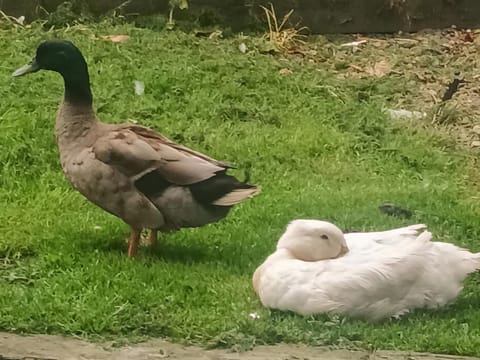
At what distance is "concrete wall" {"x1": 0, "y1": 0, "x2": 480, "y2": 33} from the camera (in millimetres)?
9539

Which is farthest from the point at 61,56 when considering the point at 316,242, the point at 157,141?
the point at 316,242

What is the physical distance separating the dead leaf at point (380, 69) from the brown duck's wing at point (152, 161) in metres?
3.77

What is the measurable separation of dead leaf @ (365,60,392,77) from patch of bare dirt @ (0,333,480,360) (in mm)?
4737

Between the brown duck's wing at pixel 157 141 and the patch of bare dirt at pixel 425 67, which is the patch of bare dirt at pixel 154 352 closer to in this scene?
the brown duck's wing at pixel 157 141

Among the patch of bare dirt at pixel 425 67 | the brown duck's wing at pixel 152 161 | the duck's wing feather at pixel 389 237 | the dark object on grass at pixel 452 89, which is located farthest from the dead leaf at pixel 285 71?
the duck's wing feather at pixel 389 237

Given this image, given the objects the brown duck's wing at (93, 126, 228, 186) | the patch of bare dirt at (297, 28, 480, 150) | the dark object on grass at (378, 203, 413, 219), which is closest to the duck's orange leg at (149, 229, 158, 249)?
the brown duck's wing at (93, 126, 228, 186)

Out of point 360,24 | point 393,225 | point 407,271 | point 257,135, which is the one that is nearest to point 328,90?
point 257,135

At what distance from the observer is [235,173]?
21.5ft

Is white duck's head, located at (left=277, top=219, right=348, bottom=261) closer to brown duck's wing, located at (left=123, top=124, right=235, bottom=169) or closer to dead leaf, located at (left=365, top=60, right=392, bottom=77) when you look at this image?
brown duck's wing, located at (left=123, top=124, right=235, bottom=169)

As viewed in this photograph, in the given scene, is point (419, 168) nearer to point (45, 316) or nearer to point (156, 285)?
point (156, 285)

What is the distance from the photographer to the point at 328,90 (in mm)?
8172

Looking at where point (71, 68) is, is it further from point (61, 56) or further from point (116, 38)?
point (116, 38)

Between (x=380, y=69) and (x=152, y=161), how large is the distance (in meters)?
4.07

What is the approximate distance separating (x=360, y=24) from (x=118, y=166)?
5.10m
